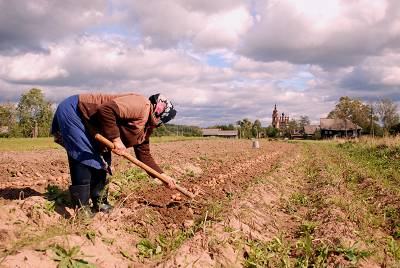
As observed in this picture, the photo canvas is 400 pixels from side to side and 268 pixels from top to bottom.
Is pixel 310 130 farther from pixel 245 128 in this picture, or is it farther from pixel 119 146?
pixel 119 146

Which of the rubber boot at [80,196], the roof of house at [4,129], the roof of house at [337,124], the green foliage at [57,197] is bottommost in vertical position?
the green foliage at [57,197]

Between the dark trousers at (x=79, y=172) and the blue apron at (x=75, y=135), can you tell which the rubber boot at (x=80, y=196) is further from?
the blue apron at (x=75, y=135)

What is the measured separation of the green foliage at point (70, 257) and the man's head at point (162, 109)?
179 centimetres

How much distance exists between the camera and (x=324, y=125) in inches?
3073

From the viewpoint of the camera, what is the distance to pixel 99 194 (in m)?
5.14

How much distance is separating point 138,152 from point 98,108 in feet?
3.79

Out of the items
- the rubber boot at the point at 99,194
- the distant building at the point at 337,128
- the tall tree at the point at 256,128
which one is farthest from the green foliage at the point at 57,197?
the distant building at the point at 337,128

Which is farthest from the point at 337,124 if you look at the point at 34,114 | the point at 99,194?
the point at 99,194

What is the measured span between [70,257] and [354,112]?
7895 centimetres

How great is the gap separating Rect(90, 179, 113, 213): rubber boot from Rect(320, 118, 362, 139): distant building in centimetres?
7508

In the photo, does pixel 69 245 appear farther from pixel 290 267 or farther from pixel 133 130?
pixel 290 267

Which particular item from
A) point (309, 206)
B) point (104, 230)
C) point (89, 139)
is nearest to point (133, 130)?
point (89, 139)

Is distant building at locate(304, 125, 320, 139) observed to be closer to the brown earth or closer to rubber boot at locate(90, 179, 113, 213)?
the brown earth

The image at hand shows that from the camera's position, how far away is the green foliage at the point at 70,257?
3.24 m
